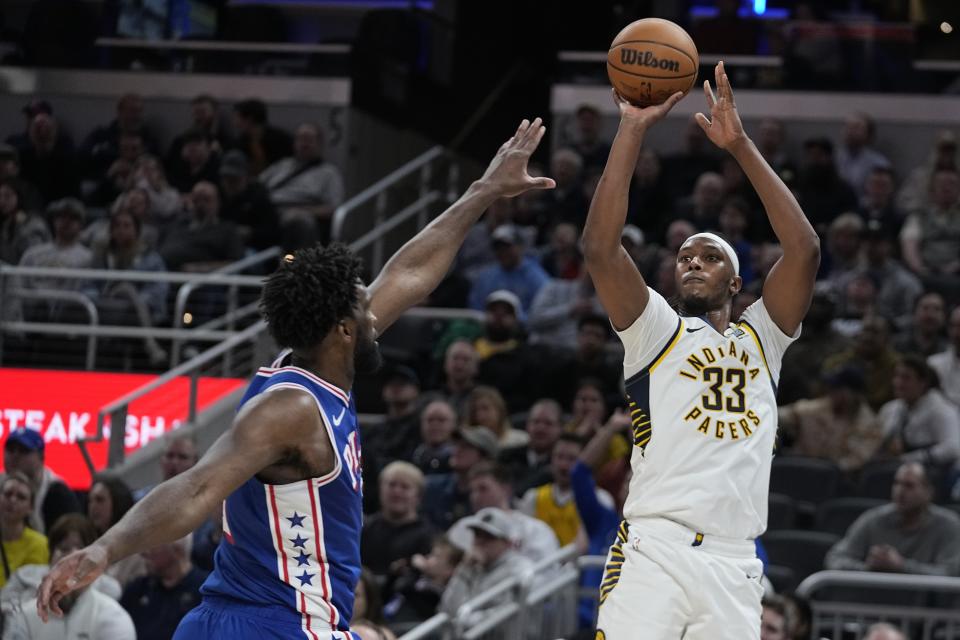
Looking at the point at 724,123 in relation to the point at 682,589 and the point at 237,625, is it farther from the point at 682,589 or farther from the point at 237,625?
the point at 237,625

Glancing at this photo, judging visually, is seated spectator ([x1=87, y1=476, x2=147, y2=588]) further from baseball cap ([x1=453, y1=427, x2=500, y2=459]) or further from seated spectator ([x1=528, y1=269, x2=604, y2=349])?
seated spectator ([x1=528, y1=269, x2=604, y2=349])

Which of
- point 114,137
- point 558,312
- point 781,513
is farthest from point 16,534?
point 114,137

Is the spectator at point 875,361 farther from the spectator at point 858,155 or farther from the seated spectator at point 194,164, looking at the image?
the seated spectator at point 194,164

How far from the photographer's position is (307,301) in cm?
468

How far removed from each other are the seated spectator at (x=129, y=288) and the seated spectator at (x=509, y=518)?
4.18 metres

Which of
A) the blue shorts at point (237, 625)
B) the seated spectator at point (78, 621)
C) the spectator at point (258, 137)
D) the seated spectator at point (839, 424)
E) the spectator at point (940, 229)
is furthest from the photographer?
the spectator at point (258, 137)

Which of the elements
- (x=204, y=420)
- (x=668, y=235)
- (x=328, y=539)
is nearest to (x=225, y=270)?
(x=204, y=420)

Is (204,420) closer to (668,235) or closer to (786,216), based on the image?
(668,235)

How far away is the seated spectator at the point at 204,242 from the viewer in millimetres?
13859

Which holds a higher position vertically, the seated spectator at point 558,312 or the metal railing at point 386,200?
the metal railing at point 386,200

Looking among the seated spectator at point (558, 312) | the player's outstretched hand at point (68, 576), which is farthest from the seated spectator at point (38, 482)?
the player's outstretched hand at point (68, 576)

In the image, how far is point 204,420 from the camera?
12062 millimetres

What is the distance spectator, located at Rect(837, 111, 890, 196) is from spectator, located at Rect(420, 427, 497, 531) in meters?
5.13

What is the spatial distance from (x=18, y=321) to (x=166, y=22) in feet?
15.2
